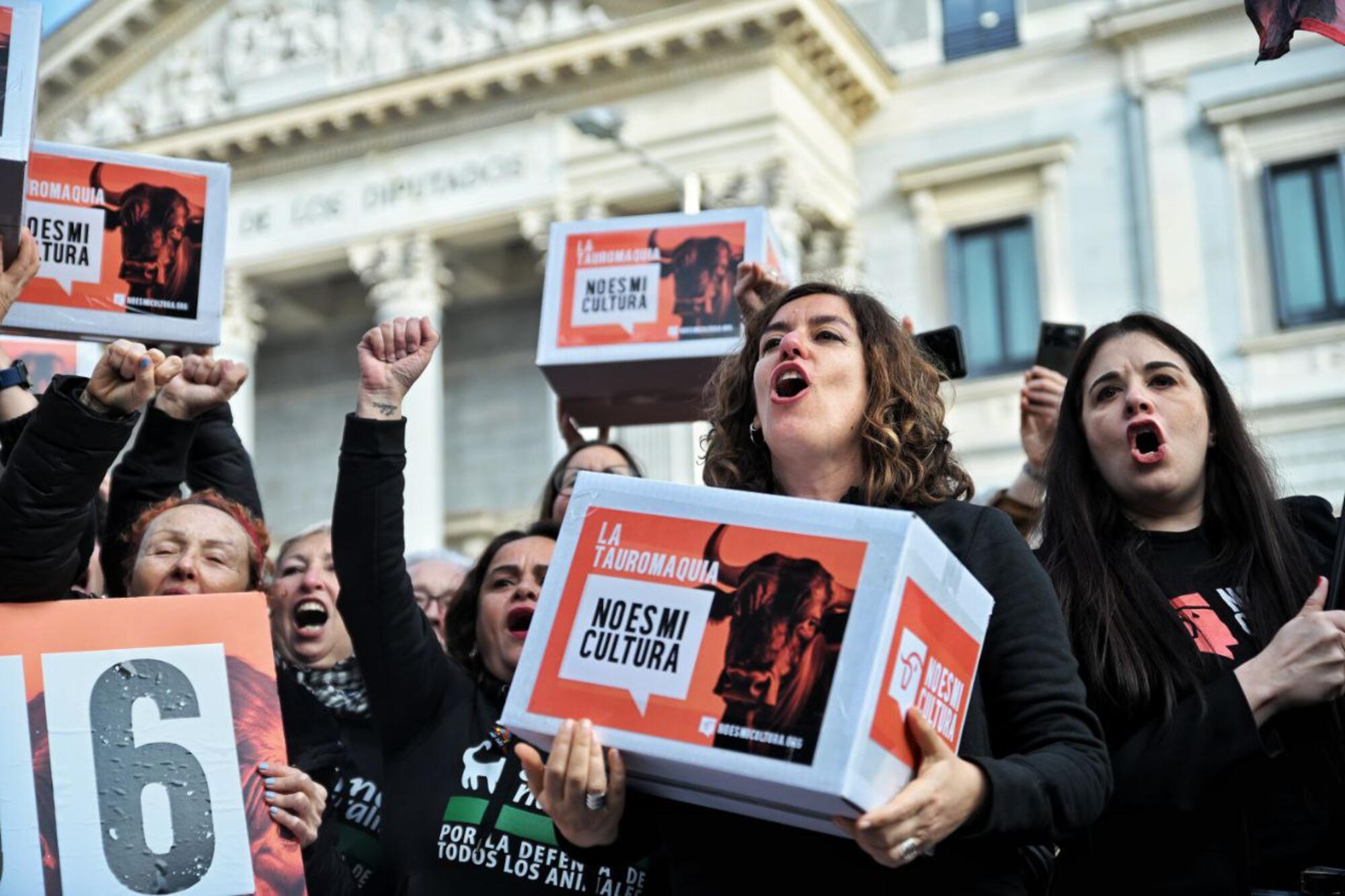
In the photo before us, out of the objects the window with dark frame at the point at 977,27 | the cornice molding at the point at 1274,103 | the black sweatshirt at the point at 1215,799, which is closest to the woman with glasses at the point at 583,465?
the black sweatshirt at the point at 1215,799

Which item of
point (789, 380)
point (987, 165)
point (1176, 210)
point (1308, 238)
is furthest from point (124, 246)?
point (987, 165)

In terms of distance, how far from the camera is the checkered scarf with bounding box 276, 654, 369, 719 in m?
4.45

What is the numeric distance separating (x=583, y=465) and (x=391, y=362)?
7.58ft

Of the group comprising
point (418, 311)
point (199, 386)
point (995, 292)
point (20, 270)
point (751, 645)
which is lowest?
point (751, 645)

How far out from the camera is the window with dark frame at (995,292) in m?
19.8

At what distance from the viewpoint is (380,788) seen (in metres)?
4.18

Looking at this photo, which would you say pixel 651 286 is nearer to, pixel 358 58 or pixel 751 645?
pixel 751 645

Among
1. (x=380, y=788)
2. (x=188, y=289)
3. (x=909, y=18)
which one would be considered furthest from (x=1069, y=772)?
(x=909, y=18)

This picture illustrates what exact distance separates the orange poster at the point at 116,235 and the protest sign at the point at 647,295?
133cm

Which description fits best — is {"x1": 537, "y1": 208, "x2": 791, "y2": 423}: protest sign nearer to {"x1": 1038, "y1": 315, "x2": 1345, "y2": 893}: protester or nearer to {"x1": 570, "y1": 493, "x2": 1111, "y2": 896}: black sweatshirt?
{"x1": 1038, "y1": 315, "x2": 1345, "y2": 893}: protester

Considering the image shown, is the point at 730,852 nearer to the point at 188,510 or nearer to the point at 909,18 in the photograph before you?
the point at 188,510

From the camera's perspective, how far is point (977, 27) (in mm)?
21172

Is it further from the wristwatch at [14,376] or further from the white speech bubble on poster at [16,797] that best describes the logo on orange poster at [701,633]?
the wristwatch at [14,376]

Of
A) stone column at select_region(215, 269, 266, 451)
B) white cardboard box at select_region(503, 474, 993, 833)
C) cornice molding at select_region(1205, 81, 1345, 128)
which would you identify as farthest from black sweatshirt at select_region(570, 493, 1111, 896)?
stone column at select_region(215, 269, 266, 451)
